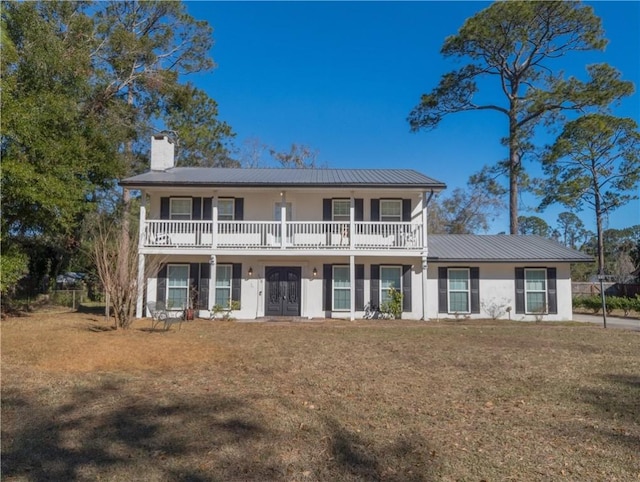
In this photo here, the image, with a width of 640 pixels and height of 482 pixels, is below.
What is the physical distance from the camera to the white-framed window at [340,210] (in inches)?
673

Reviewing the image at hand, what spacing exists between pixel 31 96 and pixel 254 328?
10.6 metres

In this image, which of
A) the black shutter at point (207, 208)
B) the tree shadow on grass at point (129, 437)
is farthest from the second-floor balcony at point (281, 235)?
the tree shadow on grass at point (129, 437)

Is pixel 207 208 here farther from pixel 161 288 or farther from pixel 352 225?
pixel 352 225

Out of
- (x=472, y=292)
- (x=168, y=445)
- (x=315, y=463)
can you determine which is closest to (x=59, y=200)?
(x=168, y=445)

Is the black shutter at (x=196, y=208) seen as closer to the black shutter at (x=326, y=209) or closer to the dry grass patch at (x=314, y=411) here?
the black shutter at (x=326, y=209)

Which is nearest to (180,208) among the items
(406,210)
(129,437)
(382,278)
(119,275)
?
(119,275)

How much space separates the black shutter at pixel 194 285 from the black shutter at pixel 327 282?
488 cm

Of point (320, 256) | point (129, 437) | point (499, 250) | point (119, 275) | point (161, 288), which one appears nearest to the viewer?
point (129, 437)

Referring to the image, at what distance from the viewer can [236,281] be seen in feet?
54.6

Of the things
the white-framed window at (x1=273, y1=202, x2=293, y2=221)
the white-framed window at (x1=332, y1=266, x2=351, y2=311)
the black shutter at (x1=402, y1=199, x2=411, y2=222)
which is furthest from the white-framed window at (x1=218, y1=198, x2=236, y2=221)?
the black shutter at (x1=402, y1=199, x2=411, y2=222)

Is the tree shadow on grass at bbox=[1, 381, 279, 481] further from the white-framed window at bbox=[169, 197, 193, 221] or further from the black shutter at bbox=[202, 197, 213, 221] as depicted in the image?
the white-framed window at bbox=[169, 197, 193, 221]

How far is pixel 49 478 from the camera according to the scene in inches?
142

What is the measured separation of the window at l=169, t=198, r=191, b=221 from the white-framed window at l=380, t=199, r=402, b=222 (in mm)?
7757

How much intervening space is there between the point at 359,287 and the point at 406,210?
362cm
